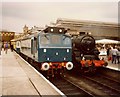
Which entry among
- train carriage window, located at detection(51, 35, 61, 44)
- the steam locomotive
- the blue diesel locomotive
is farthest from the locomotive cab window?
the steam locomotive

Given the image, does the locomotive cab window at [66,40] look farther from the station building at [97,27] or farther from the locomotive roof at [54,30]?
the station building at [97,27]

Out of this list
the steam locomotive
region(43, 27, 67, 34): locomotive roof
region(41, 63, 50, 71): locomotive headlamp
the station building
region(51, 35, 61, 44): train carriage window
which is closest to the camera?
region(41, 63, 50, 71): locomotive headlamp

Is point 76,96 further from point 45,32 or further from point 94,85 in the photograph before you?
point 45,32

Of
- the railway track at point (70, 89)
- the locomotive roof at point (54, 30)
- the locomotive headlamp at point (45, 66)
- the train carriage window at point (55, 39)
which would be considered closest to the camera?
the railway track at point (70, 89)

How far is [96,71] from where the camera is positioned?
16.5m

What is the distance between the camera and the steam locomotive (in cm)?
1506

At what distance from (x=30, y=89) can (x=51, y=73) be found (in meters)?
5.78

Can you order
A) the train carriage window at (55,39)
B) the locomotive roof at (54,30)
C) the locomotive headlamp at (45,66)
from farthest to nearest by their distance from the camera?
the locomotive roof at (54,30) < the train carriage window at (55,39) < the locomotive headlamp at (45,66)

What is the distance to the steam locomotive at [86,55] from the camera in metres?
15.1

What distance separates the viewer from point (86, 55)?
51.3 ft

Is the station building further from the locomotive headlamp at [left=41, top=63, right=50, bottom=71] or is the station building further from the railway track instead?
the railway track

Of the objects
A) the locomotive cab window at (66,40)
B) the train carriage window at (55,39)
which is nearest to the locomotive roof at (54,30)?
the train carriage window at (55,39)

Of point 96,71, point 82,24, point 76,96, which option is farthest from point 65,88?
point 82,24

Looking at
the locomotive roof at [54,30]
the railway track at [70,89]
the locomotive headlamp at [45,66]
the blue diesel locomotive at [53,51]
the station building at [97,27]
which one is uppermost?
the station building at [97,27]
